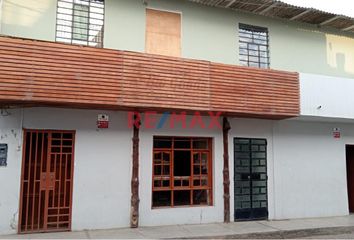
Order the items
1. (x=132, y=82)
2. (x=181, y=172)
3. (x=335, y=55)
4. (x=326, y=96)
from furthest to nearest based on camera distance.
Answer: (x=335, y=55) < (x=326, y=96) < (x=181, y=172) < (x=132, y=82)

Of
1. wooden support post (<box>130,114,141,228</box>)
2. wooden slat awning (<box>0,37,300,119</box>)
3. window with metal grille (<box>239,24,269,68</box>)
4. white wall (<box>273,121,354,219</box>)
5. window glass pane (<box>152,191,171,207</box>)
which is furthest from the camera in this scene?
window with metal grille (<box>239,24,269,68</box>)

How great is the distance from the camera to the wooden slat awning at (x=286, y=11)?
33.0 ft

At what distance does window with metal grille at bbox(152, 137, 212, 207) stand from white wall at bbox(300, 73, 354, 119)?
3.01 m

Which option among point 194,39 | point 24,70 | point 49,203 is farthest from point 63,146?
point 194,39

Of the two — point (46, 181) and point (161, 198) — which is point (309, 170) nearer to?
point (161, 198)

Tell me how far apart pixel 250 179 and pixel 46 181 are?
18.2 ft

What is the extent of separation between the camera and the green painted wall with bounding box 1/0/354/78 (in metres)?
8.41

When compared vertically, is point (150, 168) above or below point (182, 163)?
below

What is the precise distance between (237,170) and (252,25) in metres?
4.43

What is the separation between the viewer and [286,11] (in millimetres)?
10609

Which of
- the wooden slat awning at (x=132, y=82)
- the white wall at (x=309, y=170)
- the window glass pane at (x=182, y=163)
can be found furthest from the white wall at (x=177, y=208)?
the white wall at (x=309, y=170)

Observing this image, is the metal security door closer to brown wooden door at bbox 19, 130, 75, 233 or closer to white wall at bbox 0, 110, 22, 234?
brown wooden door at bbox 19, 130, 75, 233

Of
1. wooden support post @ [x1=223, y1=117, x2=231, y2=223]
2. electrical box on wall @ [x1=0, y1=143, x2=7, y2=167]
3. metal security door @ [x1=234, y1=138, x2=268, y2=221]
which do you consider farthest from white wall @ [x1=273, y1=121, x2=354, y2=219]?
electrical box on wall @ [x1=0, y1=143, x2=7, y2=167]

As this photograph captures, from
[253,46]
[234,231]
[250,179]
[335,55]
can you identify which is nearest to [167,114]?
[250,179]
